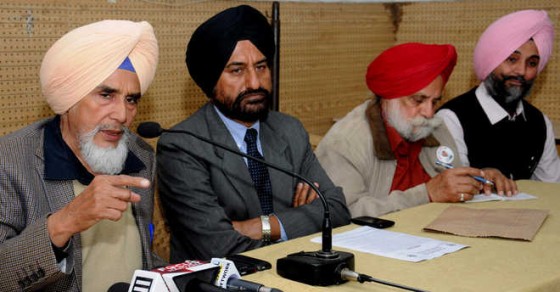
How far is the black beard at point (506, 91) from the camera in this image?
13.5ft

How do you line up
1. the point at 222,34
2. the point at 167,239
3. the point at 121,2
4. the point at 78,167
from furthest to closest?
the point at 167,239
the point at 121,2
the point at 222,34
the point at 78,167

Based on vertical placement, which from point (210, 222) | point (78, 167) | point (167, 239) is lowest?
point (167, 239)

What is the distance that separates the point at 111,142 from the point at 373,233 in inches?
35.5

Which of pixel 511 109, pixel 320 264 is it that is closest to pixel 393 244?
pixel 320 264

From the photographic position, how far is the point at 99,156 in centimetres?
240

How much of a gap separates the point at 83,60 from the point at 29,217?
1.83 feet

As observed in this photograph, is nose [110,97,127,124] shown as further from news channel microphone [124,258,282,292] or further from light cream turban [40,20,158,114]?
news channel microphone [124,258,282,292]

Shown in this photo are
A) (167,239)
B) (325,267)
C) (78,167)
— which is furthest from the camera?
(167,239)

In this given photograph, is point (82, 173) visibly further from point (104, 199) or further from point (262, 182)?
point (262, 182)

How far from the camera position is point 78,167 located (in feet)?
7.81

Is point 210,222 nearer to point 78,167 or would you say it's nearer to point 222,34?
point 78,167

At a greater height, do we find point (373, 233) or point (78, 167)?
point (78, 167)

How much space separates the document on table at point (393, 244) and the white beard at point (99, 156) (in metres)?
0.69

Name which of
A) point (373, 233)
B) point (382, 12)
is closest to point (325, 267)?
point (373, 233)
